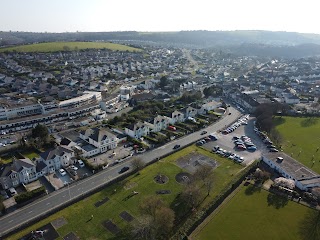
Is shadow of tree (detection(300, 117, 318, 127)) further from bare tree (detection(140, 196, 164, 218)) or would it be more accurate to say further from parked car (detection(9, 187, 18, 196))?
parked car (detection(9, 187, 18, 196))

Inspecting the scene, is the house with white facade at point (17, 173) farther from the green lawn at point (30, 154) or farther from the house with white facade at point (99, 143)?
the house with white facade at point (99, 143)

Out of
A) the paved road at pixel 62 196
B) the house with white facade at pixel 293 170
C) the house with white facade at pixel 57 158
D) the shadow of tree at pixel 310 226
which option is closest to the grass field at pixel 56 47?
the house with white facade at pixel 57 158

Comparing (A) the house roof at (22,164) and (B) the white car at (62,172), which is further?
(B) the white car at (62,172)

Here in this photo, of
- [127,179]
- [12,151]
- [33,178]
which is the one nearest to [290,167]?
[127,179]

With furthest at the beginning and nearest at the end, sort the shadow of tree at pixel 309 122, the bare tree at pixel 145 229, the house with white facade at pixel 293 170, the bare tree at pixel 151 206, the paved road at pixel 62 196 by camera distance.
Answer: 1. the shadow of tree at pixel 309 122
2. the house with white facade at pixel 293 170
3. the paved road at pixel 62 196
4. the bare tree at pixel 151 206
5. the bare tree at pixel 145 229

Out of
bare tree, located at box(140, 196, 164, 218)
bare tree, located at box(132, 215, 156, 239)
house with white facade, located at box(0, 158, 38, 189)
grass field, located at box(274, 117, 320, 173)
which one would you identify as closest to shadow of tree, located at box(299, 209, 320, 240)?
grass field, located at box(274, 117, 320, 173)
